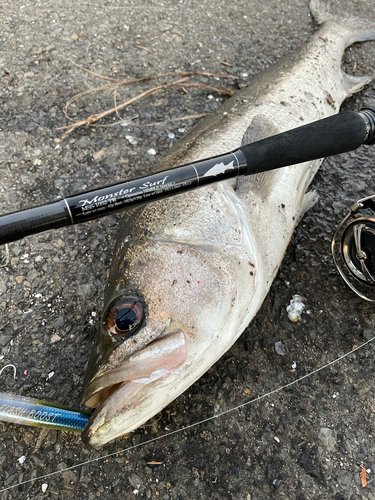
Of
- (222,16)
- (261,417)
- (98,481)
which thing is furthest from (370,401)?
(222,16)

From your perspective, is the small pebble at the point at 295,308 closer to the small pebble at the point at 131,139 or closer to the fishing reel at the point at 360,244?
the fishing reel at the point at 360,244

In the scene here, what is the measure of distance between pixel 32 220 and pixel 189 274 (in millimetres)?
853

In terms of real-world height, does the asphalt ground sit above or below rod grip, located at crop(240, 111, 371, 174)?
below

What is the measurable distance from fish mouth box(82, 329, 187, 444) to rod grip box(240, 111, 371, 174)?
871mm

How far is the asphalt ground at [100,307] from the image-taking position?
6.40 feet

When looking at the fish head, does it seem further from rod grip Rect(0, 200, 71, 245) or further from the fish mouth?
rod grip Rect(0, 200, 71, 245)

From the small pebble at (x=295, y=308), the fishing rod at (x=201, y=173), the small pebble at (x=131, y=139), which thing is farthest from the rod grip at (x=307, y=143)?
the small pebble at (x=131, y=139)

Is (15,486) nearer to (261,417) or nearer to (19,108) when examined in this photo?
(261,417)

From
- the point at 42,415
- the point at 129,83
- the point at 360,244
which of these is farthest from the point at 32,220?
the point at 129,83

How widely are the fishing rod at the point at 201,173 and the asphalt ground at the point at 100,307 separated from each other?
1167 millimetres

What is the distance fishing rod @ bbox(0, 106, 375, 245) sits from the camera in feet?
4.26

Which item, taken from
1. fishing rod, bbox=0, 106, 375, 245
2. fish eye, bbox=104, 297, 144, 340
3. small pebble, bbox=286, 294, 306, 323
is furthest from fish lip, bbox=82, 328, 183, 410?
small pebble, bbox=286, 294, 306, 323

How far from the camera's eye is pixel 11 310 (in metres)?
2.40

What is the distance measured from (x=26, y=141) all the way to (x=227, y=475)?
2.92 meters
